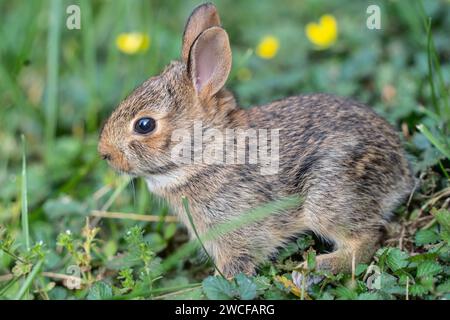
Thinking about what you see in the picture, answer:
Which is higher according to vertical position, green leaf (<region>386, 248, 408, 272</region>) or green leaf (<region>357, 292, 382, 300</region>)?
green leaf (<region>386, 248, 408, 272</region>)

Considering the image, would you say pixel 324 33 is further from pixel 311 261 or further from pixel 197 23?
pixel 311 261

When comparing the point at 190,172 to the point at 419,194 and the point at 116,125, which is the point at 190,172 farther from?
the point at 419,194

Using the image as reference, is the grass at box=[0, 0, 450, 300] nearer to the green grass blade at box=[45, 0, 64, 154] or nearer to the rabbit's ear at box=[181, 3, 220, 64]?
the green grass blade at box=[45, 0, 64, 154]

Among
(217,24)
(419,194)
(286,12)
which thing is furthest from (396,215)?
(286,12)

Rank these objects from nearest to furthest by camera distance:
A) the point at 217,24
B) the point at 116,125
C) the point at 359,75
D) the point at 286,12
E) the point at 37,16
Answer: the point at 116,125 < the point at 217,24 < the point at 359,75 < the point at 37,16 < the point at 286,12

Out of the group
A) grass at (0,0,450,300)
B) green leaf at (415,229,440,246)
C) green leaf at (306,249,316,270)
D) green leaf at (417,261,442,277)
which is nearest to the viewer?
green leaf at (417,261,442,277)

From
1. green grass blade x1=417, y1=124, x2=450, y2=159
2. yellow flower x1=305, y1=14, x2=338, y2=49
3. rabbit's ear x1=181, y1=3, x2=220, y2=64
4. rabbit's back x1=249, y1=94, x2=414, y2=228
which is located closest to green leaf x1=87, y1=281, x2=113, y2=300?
rabbit's back x1=249, y1=94, x2=414, y2=228
